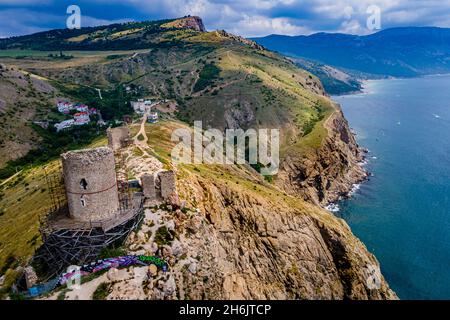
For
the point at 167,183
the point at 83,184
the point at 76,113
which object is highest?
the point at 83,184

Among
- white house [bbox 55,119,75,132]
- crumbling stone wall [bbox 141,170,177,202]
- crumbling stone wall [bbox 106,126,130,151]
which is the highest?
crumbling stone wall [bbox 106,126,130,151]

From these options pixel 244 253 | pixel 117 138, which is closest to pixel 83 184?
pixel 244 253

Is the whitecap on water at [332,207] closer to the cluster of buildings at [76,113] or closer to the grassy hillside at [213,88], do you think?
the grassy hillside at [213,88]

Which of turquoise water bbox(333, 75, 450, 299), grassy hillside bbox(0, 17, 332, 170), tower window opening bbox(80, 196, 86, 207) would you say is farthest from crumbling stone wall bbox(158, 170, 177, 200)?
grassy hillside bbox(0, 17, 332, 170)

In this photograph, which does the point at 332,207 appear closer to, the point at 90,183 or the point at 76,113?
the point at 90,183

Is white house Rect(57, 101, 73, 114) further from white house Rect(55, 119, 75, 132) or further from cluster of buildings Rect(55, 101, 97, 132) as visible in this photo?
white house Rect(55, 119, 75, 132)

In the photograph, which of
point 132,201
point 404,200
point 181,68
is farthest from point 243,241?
point 181,68
